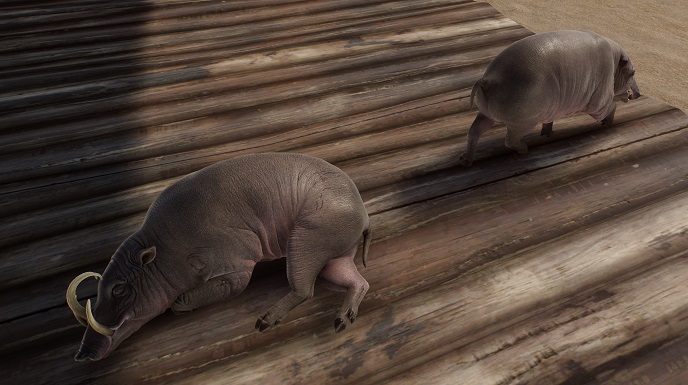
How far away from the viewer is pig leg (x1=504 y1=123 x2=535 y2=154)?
247cm

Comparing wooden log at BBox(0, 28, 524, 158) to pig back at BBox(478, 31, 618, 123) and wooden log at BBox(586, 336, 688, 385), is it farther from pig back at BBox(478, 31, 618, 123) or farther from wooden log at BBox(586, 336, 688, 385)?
wooden log at BBox(586, 336, 688, 385)

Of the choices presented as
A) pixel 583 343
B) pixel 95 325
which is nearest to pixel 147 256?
pixel 95 325

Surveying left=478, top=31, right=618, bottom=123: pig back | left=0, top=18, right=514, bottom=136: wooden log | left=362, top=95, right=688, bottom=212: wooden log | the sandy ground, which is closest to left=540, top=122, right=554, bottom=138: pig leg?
left=362, top=95, right=688, bottom=212: wooden log

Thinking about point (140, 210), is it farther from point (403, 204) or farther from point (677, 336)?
point (677, 336)

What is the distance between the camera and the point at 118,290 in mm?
1618

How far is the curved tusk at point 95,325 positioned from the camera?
1.52 m

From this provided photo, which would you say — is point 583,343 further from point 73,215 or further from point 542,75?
point 73,215

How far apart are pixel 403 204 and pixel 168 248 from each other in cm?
116

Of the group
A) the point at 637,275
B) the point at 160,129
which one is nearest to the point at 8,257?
the point at 160,129

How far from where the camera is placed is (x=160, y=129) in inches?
116

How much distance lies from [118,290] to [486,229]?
1568 mm

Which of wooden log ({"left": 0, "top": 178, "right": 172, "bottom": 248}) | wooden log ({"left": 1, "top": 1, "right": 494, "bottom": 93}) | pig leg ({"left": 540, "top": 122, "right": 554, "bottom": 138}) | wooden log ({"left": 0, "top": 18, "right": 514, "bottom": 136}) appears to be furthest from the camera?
wooden log ({"left": 1, "top": 1, "right": 494, "bottom": 93})

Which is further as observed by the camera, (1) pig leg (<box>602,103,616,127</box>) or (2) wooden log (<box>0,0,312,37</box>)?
(2) wooden log (<box>0,0,312,37</box>)

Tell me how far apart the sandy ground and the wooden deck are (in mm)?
2334
